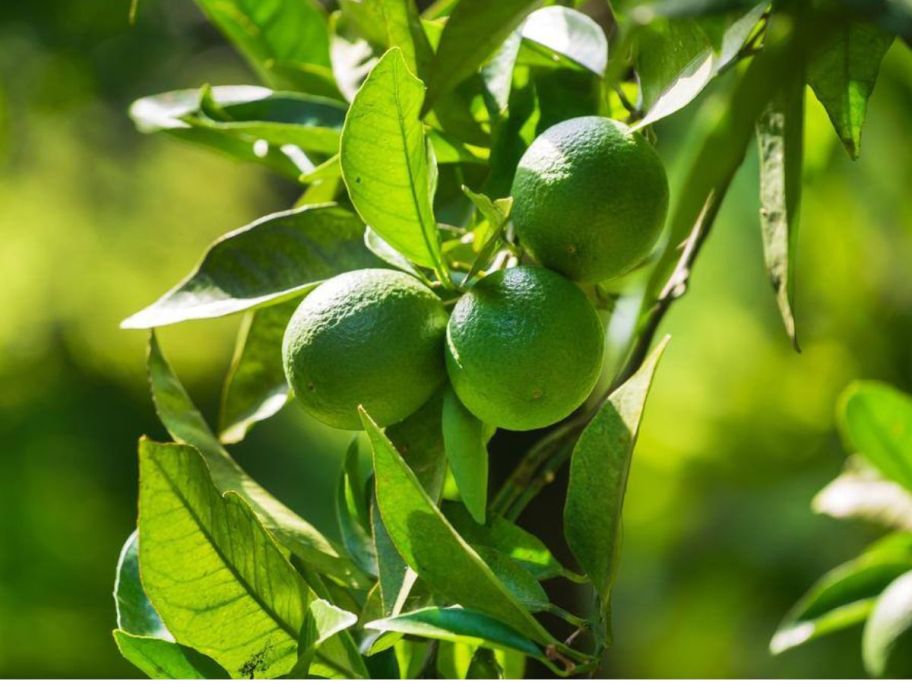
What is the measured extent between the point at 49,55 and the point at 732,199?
160cm

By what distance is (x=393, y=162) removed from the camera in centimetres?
52

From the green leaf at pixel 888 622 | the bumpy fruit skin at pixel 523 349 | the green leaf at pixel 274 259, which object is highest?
the green leaf at pixel 274 259

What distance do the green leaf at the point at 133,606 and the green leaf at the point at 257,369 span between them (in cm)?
10

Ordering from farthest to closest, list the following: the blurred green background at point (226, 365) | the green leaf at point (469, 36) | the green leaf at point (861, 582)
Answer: the blurred green background at point (226, 365)
the green leaf at point (861, 582)
the green leaf at point (469, 36)

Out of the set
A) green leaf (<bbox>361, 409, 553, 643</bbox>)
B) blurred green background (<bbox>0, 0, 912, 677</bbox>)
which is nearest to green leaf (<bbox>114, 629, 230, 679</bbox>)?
green leaf (<bbox>361, 409, 553, 643</bbox>)

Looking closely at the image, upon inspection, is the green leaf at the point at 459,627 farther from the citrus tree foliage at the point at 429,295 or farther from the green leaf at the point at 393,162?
the green leaf at the point at 393,162

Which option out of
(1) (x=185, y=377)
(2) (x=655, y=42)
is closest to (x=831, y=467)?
(1) (x=185, y=377)

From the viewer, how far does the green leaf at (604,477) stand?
47cm

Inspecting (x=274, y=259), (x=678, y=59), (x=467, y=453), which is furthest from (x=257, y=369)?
(x=678, y=59)

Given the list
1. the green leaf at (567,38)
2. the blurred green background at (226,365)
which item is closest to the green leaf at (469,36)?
the green leaf at (567,38)

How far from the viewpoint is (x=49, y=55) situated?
2543mm

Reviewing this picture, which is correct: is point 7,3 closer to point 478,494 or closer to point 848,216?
point 848,216

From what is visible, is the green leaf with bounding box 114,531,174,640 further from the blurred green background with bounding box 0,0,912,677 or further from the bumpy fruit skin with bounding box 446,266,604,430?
the blurred green background with bounding box 0,0,912,677

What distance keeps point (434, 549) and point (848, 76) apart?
0.97ft
